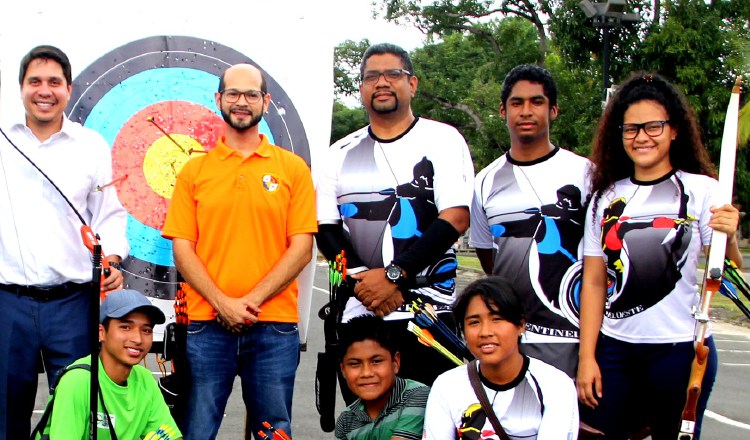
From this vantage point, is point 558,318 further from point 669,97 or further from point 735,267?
point 669,97

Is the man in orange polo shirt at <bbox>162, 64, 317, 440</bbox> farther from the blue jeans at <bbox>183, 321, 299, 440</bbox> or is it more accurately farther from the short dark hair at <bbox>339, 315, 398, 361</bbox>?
the short dark hair at <bbox>339, 315, 398, 361</bbox>

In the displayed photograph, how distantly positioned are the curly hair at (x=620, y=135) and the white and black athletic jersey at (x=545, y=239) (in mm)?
Answer: 149

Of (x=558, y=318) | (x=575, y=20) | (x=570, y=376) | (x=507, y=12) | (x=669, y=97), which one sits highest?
(x=507, y=12)

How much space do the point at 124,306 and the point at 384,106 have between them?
140 cm

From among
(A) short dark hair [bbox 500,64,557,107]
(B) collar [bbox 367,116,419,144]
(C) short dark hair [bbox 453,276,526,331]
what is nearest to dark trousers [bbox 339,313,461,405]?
(C) short dark hair [bbox 453,276,526,331]

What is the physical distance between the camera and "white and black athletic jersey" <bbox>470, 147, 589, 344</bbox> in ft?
12.7

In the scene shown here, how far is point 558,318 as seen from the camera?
12.7ft

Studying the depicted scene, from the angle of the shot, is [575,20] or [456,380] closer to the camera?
[456,380]

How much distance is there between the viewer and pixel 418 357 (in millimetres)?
4094

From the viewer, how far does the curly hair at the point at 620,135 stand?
362 centimetres

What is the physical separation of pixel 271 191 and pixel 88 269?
2.78ft

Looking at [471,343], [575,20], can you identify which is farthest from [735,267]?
[575,20]

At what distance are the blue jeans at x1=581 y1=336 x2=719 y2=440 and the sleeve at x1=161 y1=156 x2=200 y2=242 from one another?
177 centimetres

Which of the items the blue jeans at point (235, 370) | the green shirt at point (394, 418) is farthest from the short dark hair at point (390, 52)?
the green shirt at point (394, 418)
